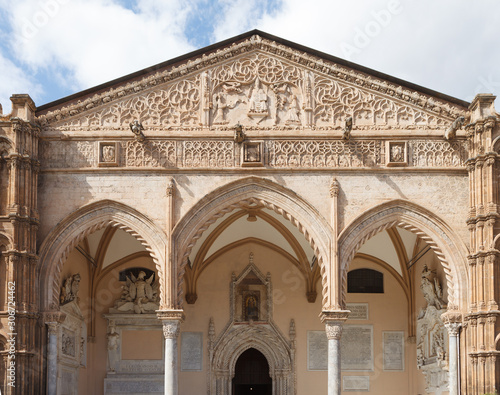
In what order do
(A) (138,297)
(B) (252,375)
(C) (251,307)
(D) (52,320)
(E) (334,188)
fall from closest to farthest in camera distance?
(D) (52,320)
(E) (334,188)
(A) (138,297)
(C) (251,307)
(B) (252,375)

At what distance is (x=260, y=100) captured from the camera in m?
19.2

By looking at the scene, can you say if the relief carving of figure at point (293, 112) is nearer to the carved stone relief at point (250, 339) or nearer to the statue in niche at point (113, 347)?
the carved stone relief at point (250, 339)

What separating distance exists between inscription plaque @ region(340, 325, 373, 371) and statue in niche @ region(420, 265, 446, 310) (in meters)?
2.88

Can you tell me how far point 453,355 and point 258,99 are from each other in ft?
25.0

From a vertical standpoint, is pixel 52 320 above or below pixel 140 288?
below

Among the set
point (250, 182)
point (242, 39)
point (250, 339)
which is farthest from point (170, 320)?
point (242, 39)

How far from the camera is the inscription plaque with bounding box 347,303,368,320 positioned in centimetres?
2320

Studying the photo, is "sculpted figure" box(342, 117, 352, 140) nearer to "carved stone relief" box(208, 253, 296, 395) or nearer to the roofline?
the roofline

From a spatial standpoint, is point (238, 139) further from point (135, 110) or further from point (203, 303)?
point (203, 303)

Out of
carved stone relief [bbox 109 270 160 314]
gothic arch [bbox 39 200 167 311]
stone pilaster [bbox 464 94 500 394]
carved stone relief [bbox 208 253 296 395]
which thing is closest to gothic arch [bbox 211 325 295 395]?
carved stone relief [bbox 208 253 296 395]

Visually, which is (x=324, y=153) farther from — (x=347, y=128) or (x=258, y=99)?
(x=258, y=99)

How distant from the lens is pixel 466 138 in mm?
18859

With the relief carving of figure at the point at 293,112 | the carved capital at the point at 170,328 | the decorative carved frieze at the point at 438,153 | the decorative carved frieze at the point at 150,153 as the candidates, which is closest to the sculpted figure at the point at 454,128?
the decorative carved frieze at the point at 438,153

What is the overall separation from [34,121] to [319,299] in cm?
979
